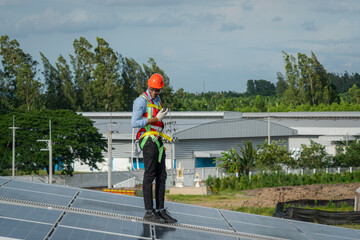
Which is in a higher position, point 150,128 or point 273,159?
point 150,128

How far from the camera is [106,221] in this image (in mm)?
6344

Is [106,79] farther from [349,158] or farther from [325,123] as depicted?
[349,158]

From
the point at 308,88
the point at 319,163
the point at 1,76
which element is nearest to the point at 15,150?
the point at 319,163

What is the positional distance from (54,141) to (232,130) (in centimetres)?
2194

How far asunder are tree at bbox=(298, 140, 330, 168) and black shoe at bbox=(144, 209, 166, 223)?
130 feet

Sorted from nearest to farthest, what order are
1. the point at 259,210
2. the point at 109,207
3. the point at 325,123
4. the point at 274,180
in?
the point at 109,207
the point at 259,210
the point at 274,180
the point at 325,123

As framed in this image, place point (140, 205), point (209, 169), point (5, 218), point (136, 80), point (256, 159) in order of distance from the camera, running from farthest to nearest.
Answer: point (136, 80)
point (209, 169)
point (256, 159)
point (140, 205)
point (5, 218)

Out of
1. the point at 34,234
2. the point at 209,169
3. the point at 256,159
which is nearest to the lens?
the point at 34,234

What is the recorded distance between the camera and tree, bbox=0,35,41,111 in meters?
73.2

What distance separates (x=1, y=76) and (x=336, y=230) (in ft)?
239

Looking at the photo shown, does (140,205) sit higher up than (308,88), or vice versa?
(308,88)

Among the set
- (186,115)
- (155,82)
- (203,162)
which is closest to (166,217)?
(155,82)

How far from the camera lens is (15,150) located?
45438 mm

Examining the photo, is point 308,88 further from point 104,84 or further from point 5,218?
point 5,218
